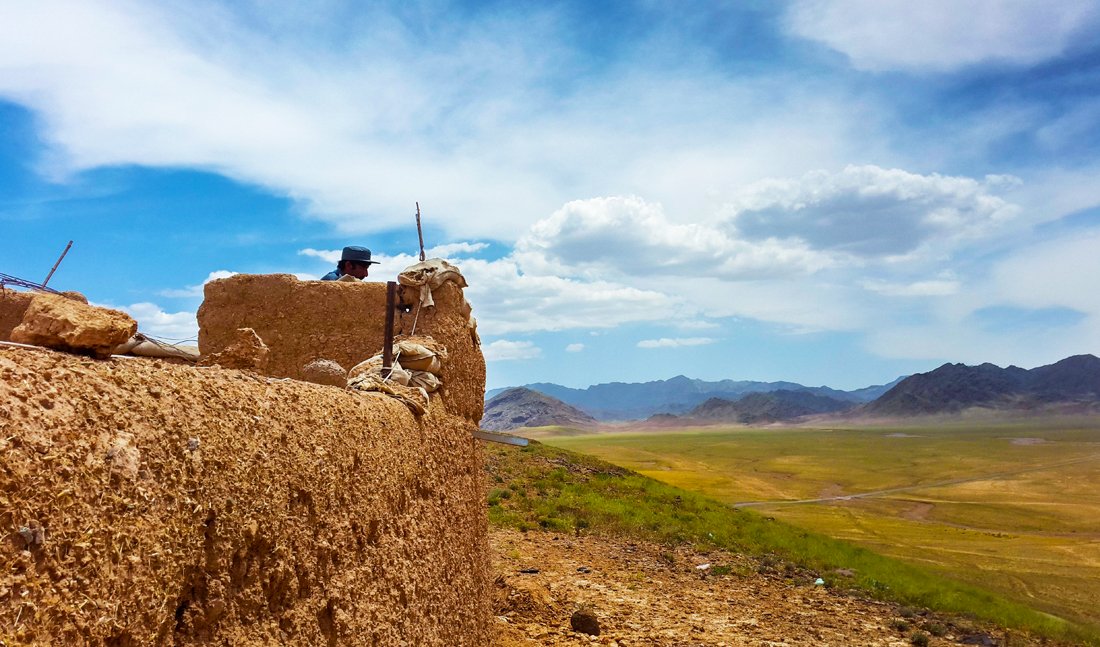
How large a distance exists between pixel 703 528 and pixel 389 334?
14250 millimetres

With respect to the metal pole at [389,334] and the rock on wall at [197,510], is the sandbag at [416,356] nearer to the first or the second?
the metal pole at [389,334]

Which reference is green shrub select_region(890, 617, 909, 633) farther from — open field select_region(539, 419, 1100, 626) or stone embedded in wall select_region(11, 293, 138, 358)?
stone embedded in wall select_region(11, 293, 138, 358)

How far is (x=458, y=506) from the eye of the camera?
20.7 feet

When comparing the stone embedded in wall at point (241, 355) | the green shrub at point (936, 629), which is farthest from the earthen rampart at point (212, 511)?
the green shrub at point (936, 629)

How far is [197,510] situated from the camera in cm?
268

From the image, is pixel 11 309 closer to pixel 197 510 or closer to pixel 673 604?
pixel 197 510

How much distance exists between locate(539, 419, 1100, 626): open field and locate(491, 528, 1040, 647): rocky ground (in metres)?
7.08

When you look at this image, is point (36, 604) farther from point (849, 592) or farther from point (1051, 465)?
point (1051, 465)

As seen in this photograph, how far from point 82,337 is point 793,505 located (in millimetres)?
42194

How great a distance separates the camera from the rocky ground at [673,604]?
9258 mm

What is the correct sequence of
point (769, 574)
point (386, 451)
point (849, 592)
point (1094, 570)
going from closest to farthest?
point (386, 451), point (849, 592), point (769, 574), point (1094, 570)

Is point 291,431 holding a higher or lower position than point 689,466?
higher

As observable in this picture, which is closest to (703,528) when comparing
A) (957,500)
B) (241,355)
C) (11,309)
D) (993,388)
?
(11,309)

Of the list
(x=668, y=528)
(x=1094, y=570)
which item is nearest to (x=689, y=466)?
(x=1094, y=570)
